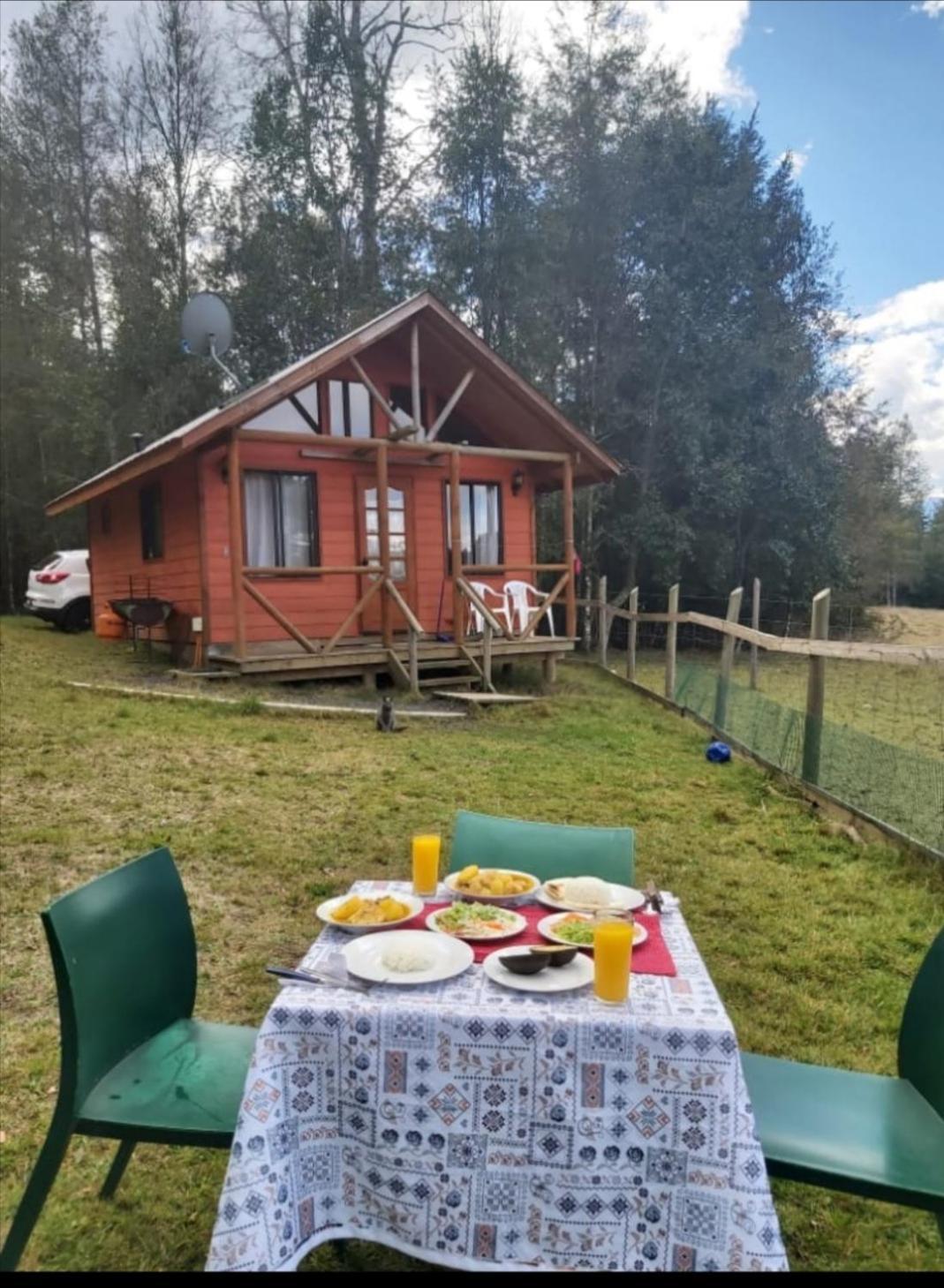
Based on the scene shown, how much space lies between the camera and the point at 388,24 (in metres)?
19.9

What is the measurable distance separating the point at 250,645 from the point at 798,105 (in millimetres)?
8435

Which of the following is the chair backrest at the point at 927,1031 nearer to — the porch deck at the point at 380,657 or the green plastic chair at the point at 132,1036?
the green plastic chair at the point at 132,1036

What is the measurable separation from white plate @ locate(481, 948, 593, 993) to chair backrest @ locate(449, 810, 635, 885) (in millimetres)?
761

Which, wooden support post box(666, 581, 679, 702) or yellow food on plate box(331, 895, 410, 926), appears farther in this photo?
wooden support post box(666, 581, 679, 702)

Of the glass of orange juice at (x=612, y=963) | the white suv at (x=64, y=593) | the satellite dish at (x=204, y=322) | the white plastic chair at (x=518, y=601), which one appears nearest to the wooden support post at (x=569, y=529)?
the white plastic chair at (x=518, y=601)

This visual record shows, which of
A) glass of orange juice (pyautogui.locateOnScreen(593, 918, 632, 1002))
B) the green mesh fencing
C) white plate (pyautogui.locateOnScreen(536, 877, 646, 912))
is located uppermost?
glass of orange juice (pyautogui.locateOnScreen(593, 918, 632, 1002))

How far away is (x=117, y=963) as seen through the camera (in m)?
1.99

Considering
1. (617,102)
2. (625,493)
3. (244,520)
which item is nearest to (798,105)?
(244,520)

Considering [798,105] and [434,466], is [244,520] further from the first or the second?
[798,105]

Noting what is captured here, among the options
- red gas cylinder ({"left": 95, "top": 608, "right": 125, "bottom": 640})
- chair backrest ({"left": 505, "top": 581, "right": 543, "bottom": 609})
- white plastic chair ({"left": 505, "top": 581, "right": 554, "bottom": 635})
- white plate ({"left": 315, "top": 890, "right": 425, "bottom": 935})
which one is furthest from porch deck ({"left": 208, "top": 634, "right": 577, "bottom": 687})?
A: white plate ({"left": 315, "top": 890, "right": 425, "bottom": 935})

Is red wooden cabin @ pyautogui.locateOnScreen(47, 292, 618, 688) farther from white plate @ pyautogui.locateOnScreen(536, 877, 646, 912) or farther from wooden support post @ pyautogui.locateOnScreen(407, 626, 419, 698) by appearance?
white plate @ pyautogui.locateOnScreen(536, 877, 646, 912)

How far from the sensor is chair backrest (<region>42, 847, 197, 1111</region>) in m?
1.81

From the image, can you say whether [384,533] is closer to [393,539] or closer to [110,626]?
[393,539]

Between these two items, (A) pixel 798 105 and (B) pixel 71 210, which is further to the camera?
(B) pixel 71 210
